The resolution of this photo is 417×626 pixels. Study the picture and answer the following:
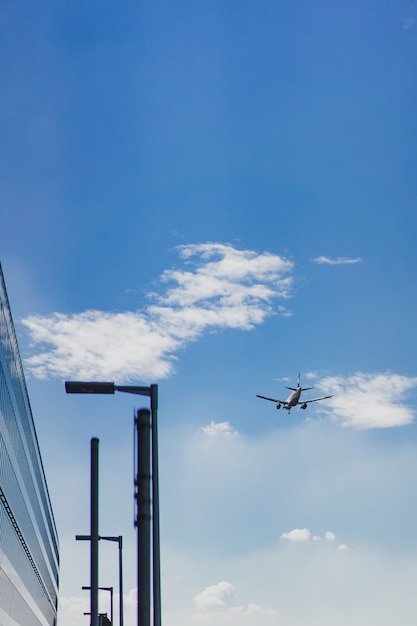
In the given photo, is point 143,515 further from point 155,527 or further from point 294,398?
point 294,398

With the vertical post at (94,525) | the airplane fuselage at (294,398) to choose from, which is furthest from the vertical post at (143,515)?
the airplane fuselage at (294,398)

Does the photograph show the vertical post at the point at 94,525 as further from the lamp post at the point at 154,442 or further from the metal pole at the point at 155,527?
the metal pole at the point at 155,527

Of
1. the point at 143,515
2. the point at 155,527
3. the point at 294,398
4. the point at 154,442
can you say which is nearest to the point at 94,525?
the point at 154,442

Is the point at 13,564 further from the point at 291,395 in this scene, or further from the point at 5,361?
the point at 291,395

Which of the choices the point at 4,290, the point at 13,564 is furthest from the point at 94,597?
the point at 13,564

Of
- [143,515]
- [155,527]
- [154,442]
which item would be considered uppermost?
[154,442]

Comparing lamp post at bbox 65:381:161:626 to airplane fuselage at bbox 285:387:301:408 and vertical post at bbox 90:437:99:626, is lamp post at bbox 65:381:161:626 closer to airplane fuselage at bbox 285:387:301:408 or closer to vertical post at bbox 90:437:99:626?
vertical post at bbox 90:437:99:626
